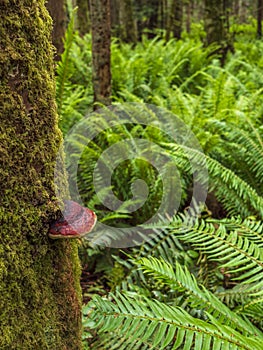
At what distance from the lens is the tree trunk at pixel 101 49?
461cm

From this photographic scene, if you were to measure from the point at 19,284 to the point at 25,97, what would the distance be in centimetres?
61

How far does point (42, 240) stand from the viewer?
1363mm

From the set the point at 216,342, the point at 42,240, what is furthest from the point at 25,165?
the point at 216,342

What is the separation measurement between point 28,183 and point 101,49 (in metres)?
3.74

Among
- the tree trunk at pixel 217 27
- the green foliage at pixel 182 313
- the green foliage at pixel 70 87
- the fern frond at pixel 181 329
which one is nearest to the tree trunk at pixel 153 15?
the tree trunk at pixel 217 27

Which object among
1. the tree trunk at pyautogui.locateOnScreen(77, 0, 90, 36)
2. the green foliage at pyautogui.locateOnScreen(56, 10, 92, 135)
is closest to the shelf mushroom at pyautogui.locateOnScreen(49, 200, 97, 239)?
the green foliage at pyautogui.locateOnScreen(56, 10, 92, 135)

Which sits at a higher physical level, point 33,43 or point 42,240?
point 33,43

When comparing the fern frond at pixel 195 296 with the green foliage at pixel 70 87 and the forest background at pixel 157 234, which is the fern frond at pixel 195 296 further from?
the green foliage at pixel 70 87

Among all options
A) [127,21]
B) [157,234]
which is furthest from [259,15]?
[157,234]

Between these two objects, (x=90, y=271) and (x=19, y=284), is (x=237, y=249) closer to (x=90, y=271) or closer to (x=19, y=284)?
A: (x=19, y=284)

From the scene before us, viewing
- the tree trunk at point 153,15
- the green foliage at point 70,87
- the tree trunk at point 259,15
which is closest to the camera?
the green foliage at point 70,87

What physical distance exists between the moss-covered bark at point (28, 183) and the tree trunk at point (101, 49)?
3.30m

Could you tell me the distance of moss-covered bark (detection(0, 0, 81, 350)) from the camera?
123cm

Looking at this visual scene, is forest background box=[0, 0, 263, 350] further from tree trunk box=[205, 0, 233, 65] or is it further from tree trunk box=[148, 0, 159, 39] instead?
tree trunk box=[148, 0, 159, 39]
